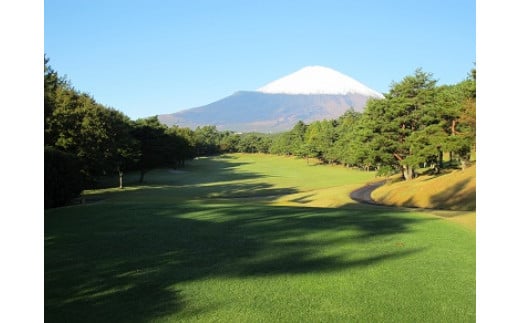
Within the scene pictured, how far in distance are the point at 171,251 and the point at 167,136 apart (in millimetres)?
49445

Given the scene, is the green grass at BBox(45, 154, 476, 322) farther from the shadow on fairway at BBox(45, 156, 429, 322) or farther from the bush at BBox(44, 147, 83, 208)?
the bush at BBox(44, 147, 83, 208)

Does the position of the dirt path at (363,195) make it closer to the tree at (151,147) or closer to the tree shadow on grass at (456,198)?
the tree shadow on grass at (456,198)

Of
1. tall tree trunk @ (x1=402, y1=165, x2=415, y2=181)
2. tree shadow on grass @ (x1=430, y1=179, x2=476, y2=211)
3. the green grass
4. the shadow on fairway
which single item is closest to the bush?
the shadow on fairway

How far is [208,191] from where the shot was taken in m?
42.4

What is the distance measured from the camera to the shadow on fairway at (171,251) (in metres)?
5.89

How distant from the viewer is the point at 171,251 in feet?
28.8

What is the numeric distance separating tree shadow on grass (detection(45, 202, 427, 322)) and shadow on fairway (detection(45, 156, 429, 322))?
0.7 inches

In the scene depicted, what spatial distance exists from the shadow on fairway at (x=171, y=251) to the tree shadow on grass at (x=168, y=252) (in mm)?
17

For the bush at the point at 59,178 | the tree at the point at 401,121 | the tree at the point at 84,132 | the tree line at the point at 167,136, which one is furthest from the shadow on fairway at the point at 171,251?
the tree at the point at 401,121

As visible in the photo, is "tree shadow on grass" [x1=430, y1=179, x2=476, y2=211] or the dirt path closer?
"tree shadow on grass" [x1=430, y1=179, x2=476, y2=211]

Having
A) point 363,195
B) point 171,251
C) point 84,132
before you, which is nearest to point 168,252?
point 171,251

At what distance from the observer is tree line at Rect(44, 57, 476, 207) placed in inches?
882
